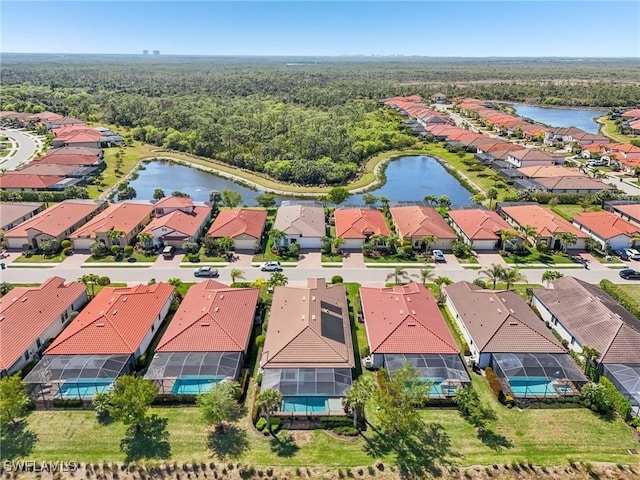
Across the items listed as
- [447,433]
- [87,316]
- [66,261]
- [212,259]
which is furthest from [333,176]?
[447,433]

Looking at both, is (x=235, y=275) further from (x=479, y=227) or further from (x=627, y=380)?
(x=627, y=380)

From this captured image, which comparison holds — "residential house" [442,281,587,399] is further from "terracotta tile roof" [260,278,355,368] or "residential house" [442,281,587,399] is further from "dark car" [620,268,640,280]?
"dark car" [620,268,640,280]

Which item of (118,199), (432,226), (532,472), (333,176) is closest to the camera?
(532,472)

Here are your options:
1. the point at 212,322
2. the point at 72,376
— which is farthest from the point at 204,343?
the point at 72,376

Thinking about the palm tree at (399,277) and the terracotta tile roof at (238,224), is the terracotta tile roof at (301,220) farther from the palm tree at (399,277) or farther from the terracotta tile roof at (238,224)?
the palm tree at (399,277)

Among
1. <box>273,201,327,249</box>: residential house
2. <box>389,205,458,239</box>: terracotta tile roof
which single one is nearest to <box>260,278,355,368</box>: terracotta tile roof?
<box>273,201,327,249</box>: residential house

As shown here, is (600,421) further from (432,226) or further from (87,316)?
(87,316)

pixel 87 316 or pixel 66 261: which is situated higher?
pixel 87 316

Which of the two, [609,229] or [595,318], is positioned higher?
[595,318]
